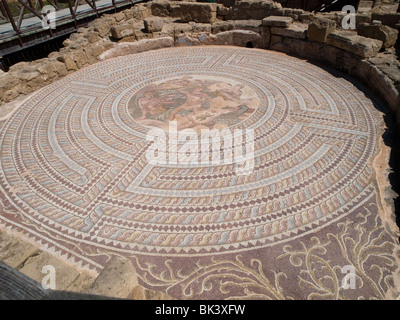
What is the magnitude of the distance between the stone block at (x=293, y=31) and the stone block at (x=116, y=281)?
789 centimetres

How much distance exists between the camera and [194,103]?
226 inches

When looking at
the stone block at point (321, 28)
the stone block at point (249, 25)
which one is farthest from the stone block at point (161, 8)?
the stone block at point (321, 28)

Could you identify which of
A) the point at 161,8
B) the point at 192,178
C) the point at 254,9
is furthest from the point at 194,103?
the point at 161,8

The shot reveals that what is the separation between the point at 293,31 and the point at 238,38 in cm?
173

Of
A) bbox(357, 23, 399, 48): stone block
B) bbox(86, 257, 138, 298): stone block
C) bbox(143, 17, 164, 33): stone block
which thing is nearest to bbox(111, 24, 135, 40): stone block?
bbox(143, 17, 164, 33): stone block

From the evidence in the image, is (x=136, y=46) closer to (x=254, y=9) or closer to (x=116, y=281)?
(x=254, y=9)

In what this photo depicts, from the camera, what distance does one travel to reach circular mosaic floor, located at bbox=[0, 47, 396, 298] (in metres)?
3.06

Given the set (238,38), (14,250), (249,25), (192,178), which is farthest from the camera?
(238,38)

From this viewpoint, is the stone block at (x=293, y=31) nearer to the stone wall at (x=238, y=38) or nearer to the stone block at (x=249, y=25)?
the stone wall at (x=238, y=38)

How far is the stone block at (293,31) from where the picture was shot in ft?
25.9

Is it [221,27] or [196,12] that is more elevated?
[196,12]

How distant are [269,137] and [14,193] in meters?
3.98

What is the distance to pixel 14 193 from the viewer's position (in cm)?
Answer: 391

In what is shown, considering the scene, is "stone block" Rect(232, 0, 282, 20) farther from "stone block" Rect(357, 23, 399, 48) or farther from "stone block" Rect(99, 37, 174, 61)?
"stone block" Rect(357, 23, 399, 48)
